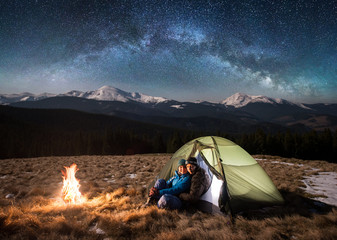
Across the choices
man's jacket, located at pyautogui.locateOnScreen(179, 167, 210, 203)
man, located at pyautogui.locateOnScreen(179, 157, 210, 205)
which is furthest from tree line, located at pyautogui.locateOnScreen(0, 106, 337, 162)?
man's jacket, located at pyautogui.locateOnScreen(179, 167, 210, 203)

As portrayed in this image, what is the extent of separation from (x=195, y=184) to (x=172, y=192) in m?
0.90

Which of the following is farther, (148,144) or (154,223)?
(148,144)

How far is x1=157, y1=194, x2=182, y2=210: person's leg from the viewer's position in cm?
558

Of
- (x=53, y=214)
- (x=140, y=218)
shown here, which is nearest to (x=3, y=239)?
(x=53, y=214)

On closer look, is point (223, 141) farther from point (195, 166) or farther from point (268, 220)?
point (268, 220)

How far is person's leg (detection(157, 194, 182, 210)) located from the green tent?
107 centimetres

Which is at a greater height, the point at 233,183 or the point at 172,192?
the point at 233,183

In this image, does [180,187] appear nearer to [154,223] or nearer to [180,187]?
[180,187]

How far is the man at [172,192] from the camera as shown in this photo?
18.5 feet

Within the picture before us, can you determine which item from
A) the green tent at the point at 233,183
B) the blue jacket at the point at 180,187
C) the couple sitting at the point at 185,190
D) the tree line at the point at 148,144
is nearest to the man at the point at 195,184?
the couple sitting at the point at 185,190

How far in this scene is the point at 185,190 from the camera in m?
5.96

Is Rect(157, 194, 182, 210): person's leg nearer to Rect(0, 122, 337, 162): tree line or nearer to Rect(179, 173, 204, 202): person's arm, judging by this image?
Rect(179, 173, 204, 202): person's arm

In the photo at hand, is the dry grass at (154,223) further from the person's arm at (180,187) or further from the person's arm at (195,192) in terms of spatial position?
the person's arm at (180,187)

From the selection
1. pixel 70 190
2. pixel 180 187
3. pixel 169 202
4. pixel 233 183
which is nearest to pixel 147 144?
pixel 70 190
